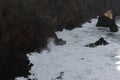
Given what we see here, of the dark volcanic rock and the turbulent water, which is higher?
the dark volcanic rock

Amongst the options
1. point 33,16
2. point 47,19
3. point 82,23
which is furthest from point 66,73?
point 82,23

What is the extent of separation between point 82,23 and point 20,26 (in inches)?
765

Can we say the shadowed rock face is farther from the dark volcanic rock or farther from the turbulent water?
the dark volcanic rock

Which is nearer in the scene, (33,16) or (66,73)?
(66,73)

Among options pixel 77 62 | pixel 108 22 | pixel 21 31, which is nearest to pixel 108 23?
pixel 108 22

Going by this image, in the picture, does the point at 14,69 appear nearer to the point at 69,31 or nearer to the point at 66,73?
the point at 66,73

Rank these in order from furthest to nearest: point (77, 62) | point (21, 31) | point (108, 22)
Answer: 1. point (108, 22)
2. point (21, 31)
3. point (77, 62)

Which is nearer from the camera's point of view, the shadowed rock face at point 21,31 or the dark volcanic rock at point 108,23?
the shadowed rock face at point 21,31

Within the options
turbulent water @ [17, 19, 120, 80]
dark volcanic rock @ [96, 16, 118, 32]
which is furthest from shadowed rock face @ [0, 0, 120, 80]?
dark volcanic rock @ [96, 16, 118, 32]

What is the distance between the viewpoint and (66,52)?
71.2 ft

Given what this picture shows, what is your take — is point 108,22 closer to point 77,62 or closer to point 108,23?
point 108,23

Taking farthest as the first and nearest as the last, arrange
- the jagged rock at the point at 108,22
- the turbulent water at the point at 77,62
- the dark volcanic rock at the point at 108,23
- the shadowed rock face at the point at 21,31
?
1. the jagged rock at the point at 108,22
2. the dark volcanic rock at the point at 108,23
3. the turbulent water at the point at 77,62
4. the shadowed rock face at the point at 21,31

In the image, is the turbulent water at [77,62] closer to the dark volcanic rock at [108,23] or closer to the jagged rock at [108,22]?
the dark volcanic rock at [108,23]

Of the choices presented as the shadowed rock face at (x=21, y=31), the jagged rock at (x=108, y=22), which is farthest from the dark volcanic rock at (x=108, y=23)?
the shadowed rock face at (x=21, y=31)
